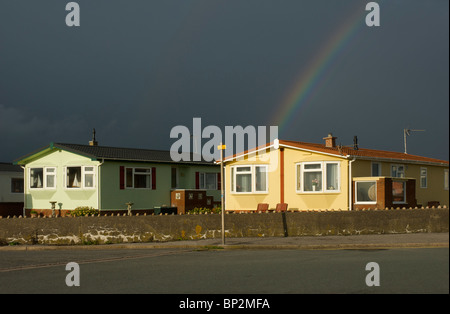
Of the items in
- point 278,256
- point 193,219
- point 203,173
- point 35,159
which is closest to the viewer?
point 278,256

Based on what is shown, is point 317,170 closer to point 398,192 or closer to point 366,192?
point 366,192

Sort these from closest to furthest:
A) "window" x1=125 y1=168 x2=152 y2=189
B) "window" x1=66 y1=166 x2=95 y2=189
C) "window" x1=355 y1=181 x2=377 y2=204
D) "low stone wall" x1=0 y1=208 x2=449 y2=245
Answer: "low stone wall" x1=0 y1=208 x2=449 y2=245
"window" x1=355 y1=181 x2=377 y2=204
"window" x1=66 y1=166 x2=95 y2=189
"window" x1=125 y1=168 x2=152 y2=189

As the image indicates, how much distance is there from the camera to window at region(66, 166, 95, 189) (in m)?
33.0

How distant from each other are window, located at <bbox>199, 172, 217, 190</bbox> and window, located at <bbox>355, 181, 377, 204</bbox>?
15129 mm

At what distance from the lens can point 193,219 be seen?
22.2 metres

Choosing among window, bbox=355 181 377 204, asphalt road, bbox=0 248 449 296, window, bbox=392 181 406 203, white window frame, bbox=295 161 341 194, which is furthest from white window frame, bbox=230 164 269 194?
asphalt road, bbox=0 248 449 296

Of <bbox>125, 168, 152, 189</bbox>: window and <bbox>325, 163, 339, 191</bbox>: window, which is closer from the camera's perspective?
<bbox>325, 163, 339, 191</bbox>: window

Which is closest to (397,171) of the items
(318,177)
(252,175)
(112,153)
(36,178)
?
(318,177)

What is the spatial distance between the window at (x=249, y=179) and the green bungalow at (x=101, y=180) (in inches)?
209

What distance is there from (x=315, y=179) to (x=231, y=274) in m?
17.6

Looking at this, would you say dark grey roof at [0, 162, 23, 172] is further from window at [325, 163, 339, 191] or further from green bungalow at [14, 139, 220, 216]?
window at [325, 163, 339, 191]
